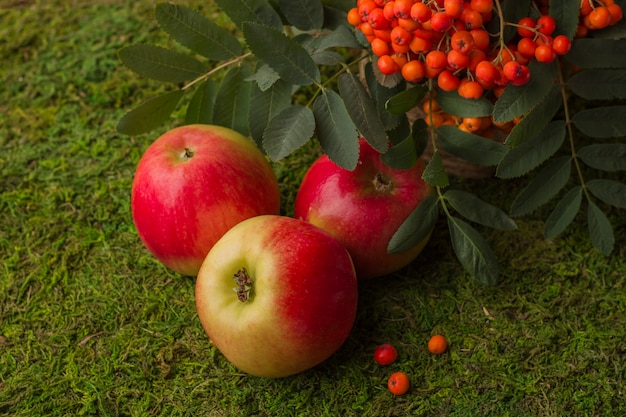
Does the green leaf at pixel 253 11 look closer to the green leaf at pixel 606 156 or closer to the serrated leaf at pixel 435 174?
the serrated leaf at pixel 435 174

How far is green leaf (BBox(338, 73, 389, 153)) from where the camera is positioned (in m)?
1.37

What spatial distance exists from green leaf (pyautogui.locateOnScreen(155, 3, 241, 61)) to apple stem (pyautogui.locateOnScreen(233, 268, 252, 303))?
52cm

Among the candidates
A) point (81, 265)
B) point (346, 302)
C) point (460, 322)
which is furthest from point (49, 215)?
point (460, 322)

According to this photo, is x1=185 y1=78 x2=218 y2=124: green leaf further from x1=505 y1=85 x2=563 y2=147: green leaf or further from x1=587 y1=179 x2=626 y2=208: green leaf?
x1=587 y1=179 x2=626 y2=208: green leaf

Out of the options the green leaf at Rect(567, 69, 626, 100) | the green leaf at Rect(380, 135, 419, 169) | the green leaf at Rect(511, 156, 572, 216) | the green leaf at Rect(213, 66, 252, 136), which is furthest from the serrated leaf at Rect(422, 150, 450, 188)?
the green leaf at Rect(213, 66, 252, 136)

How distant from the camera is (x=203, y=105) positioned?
1654 millimetres

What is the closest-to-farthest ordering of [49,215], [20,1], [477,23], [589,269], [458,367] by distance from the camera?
[477,23]
[458,367]
[589,269]
[49,215]
[20,1]

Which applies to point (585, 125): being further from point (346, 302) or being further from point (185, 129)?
point (185, 129)

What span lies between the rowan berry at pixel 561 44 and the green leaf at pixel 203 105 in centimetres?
73

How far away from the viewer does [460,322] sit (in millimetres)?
1519

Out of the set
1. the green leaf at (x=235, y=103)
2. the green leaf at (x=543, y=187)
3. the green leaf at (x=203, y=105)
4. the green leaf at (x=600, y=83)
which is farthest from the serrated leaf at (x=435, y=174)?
the green leaf at (x=203, y=105)

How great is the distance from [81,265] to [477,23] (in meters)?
0.99

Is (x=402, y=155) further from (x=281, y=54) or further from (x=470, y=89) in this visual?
(x=281, y=54)

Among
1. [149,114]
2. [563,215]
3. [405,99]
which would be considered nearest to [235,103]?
[149,114]
